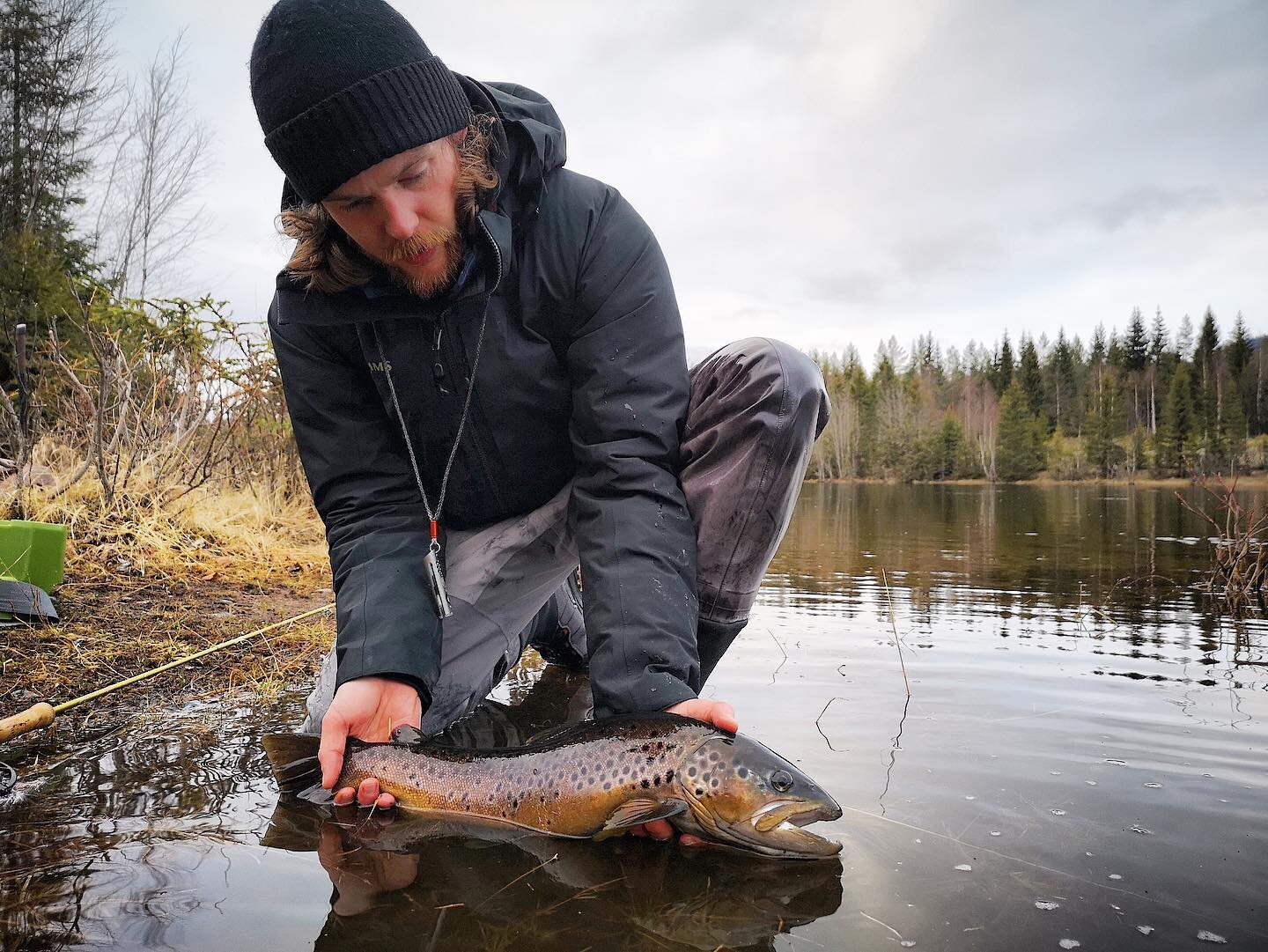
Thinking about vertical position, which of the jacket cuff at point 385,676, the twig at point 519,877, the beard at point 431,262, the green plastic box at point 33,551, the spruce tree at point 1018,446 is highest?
the spruce tree at point 1018,446

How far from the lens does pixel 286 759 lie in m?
2.70

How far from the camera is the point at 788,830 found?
2.18 metres

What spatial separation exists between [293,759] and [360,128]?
1.85m

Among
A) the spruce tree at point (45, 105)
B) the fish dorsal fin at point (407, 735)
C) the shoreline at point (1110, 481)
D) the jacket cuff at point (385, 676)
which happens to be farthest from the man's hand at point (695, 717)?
the shoreline at point (1110, 481)

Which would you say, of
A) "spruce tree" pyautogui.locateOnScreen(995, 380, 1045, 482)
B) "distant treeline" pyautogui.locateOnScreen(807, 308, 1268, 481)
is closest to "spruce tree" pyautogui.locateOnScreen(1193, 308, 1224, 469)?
"distant treeline" pyautogui.locateOnScreen(807, 308, 1268, 481)

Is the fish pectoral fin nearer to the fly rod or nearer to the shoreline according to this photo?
the fly rod

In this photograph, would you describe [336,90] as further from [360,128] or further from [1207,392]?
[1207,392]

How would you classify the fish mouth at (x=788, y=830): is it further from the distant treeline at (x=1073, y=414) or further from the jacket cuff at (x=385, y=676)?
the distant treeline at (x=1073, y=414)

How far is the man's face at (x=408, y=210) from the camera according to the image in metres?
2.60

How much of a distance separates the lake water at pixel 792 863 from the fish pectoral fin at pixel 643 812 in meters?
0.12

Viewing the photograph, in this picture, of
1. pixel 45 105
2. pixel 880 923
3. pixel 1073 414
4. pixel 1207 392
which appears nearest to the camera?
pixel 880 923

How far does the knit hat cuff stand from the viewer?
2.50 m

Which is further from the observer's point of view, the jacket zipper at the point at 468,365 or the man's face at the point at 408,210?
the jacket zipper at the point at 468,365

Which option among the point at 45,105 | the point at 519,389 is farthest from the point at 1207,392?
the point at 519,389
